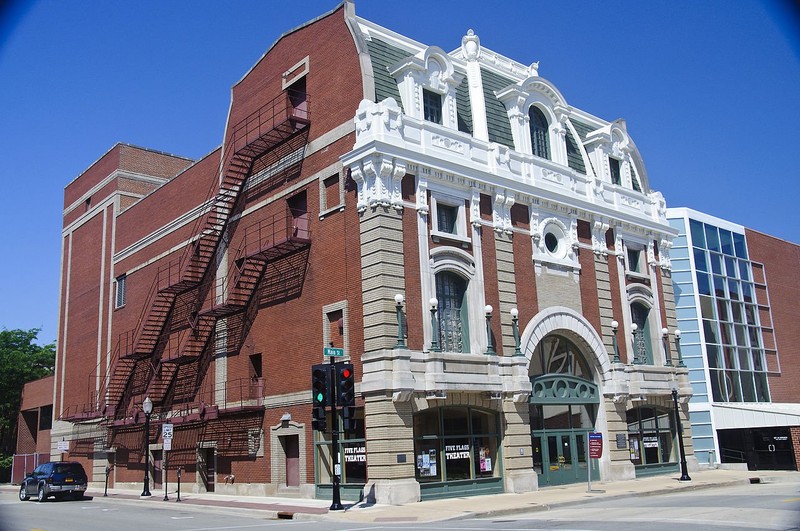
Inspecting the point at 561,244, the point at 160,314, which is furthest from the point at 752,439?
the point at 160,314

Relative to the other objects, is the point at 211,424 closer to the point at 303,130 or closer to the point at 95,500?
the point at 95,500

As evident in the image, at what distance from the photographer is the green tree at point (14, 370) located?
65.2m

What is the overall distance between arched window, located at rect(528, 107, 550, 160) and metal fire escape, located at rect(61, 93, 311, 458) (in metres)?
10.5

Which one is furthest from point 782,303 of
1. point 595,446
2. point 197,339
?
point 197,339

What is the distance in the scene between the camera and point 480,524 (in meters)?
19.6

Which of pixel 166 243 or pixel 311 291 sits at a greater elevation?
pixel 166 243

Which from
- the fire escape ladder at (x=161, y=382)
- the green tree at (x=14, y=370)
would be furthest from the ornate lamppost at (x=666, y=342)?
the green tree at (x=14, y=370)

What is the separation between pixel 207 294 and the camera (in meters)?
37.2

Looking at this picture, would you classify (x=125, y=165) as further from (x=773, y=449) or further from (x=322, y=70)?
(x=773, y=449)

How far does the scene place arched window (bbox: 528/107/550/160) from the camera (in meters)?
35.7

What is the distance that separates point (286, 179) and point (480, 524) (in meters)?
18.0

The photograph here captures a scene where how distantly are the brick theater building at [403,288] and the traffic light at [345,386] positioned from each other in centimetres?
229

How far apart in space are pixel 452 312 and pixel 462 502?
7267 millimetres

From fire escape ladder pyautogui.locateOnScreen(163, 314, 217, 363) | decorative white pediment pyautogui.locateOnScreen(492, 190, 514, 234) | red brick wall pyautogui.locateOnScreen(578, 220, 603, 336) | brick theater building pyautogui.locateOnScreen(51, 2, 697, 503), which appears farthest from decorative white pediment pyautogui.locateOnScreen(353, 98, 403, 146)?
fire escape ladder pyautogui.locateOnScreen(163, 314, 217, 363)
